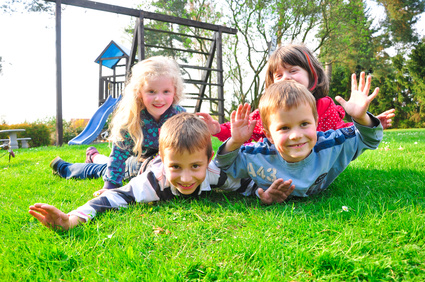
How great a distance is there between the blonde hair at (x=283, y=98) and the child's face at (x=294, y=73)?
704 millimetres

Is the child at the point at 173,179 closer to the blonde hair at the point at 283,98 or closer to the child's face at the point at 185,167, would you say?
the child's face at the point at 185,167

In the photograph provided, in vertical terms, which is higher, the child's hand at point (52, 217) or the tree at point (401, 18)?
the tree at point (401, 18)

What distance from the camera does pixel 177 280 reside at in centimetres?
131

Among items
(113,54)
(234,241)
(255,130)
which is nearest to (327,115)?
(255,130)

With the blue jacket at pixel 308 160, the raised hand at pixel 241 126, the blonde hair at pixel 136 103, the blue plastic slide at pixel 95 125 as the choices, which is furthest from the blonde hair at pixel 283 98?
the blue plastic slide at pixel 95 125

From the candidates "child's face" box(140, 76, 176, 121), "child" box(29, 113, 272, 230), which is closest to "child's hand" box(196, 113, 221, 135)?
"child" box(29, 113, 272, 230)

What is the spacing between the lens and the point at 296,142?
2.02 meters

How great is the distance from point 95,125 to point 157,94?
19.2ft

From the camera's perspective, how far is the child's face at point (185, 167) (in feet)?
6.93

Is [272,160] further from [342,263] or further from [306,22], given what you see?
[306,22]

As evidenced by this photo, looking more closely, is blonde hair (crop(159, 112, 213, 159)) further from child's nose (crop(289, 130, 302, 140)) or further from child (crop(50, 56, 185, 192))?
child (crop(50, 56, 185, 192))

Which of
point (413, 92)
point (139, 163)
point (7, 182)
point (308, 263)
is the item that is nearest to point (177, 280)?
point (308, 263)

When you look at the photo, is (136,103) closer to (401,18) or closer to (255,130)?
(255,130)

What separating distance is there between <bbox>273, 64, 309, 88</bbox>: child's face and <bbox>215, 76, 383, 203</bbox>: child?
665 mm
